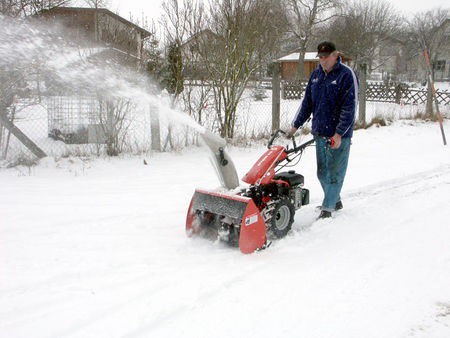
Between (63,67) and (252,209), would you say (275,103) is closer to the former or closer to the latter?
(63,67)

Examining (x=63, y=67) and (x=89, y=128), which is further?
(x=89, y=128)

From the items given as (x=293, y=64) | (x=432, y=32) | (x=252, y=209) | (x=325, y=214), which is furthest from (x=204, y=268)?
(x=432, y=32)

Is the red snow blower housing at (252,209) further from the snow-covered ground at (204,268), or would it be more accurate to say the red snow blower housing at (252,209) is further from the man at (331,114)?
the man at (331,114)

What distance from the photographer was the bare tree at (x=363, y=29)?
43.4m

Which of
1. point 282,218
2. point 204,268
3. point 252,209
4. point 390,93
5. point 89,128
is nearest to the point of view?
point 204,268

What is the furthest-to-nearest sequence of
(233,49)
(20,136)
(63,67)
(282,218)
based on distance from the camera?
(233,49) < (63,67) < (20,136) < (282,218)

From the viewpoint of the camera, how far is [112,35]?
739 cm

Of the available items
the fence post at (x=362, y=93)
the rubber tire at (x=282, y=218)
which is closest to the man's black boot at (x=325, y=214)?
the rubber tire at (x=282, y=218)

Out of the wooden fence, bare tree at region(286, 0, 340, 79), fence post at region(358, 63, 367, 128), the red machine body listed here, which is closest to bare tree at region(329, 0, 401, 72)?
bare tree at region(286, 0, 340, 79)

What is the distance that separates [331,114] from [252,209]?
1.63 m

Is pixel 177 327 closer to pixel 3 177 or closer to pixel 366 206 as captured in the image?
pixel 366 206

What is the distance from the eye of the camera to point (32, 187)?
232 inches

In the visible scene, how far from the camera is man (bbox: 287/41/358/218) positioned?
447cm

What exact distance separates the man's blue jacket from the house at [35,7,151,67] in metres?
3.86
